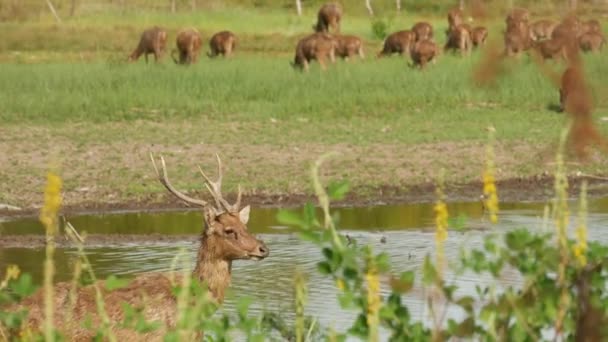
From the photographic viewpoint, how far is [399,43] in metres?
31.5

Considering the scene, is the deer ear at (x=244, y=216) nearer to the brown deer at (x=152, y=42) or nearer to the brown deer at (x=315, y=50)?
the brown deer at (x=315, y=50)

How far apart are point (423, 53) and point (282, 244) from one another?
13.8 m

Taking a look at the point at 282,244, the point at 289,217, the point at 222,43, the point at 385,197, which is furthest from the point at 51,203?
the point at 222,43

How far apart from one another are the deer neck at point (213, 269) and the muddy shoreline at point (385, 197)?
6659 mm

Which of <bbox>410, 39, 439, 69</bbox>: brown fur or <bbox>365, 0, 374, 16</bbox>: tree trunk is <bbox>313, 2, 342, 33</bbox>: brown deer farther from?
<bbox>410, 39, 439, 69</bbox>: brown fur

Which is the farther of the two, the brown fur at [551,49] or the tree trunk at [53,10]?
the tree trunk at [53,10]

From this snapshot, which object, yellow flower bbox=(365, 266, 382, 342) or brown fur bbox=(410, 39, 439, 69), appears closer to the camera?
yellow flower bbox=(365, 266, 382, 342)

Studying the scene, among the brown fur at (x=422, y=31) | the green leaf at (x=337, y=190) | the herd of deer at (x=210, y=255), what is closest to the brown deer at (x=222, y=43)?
the brown fur at (x=422, y=31)

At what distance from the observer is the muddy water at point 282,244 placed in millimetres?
10617

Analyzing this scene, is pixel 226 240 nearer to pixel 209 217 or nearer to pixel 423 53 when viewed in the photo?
pixel 209 217

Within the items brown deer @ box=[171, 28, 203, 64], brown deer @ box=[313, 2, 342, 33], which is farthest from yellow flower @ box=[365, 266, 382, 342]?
brown deer @ box=[313, 2, 342, 33]

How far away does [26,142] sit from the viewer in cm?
1766

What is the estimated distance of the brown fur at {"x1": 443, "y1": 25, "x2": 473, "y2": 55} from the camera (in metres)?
31.4

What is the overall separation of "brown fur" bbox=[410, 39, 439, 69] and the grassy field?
288 millimetres
